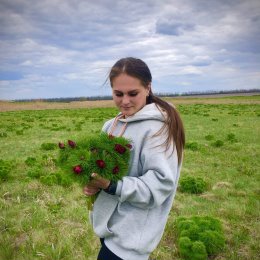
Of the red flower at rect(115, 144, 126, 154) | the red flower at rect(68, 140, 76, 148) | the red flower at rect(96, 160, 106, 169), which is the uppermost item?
the red flower at rect(68, 140, 76, 148)

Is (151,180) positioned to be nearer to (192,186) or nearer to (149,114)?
(149,114)

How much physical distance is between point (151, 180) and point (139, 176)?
0.53ft

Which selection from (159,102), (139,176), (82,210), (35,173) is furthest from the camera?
(35,173)

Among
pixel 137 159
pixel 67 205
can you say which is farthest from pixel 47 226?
pixel 137 159

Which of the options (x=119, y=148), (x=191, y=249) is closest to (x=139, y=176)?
(x=119, y=148)

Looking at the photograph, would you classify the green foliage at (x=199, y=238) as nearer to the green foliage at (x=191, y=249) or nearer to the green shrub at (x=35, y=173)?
the green foliage at (x=191, y=249)

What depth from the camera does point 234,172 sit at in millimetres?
7891

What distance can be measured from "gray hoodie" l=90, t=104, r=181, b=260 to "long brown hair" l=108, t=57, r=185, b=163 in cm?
5

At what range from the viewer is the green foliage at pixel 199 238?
406cm

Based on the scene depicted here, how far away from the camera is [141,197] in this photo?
1.96 metres

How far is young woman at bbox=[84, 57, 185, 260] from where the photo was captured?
1.96 m

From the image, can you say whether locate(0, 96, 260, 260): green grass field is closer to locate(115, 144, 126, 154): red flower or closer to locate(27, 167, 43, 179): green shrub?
locate(27, 167, 43, 179): green shrub

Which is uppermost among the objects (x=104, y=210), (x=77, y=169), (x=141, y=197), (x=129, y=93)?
(x=129, y=93)

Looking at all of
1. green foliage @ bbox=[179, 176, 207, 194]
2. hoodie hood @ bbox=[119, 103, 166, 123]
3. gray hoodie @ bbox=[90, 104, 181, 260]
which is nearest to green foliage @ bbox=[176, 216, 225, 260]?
green foliage @ bbox=[179, 176, 207, 194]
